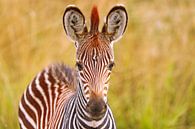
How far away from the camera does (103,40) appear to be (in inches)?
230

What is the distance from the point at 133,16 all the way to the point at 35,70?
8.30ft

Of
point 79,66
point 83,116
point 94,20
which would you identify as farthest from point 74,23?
point 83,116

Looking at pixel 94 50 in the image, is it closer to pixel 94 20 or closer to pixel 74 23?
pixel 94 20

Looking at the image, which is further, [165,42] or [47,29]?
[165,42]

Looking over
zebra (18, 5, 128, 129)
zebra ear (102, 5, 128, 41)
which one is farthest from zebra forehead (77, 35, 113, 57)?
zebra ear (102, 5, 128, 41)

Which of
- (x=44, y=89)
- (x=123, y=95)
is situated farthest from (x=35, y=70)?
(x=44, y=89)

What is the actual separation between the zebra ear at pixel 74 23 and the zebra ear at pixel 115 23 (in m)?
0.18

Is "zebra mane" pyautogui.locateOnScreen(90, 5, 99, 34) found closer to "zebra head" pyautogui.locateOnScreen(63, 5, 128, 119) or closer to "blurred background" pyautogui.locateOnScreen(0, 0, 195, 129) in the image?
"zebra head" pyautogui.locateOnScreen(63, 5, 128, 119)

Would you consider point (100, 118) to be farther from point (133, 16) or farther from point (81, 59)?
point (133, 16)

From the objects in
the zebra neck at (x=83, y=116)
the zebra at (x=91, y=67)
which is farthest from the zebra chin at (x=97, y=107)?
the zebra neck at (x=83, y=116)

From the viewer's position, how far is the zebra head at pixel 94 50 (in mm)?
5613

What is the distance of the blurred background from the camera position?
9203mm

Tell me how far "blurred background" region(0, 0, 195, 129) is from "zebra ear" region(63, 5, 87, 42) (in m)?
→ 2.81

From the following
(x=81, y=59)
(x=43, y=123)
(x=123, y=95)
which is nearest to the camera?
(x=81, y=59)
